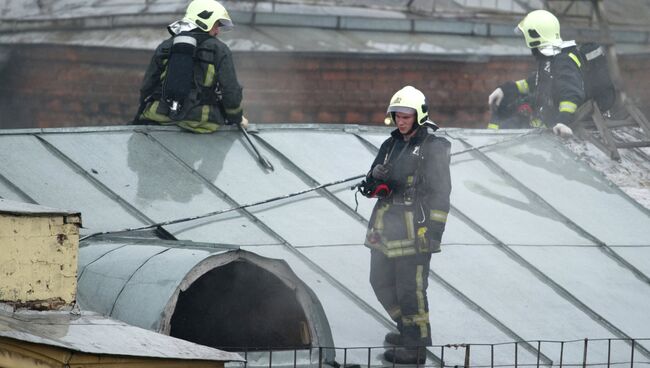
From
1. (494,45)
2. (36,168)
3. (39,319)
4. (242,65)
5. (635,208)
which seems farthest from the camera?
(494,45)

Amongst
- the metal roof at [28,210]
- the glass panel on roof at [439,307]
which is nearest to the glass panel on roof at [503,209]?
the glass panel on roof at [439,307]

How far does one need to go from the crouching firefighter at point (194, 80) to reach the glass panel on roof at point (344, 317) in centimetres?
197

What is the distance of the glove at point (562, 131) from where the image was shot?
12961 mm

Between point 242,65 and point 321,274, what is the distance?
23.2ft

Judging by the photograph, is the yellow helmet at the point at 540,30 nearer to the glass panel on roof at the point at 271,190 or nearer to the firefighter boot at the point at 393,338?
the glass panel on roof at the point at 271,190

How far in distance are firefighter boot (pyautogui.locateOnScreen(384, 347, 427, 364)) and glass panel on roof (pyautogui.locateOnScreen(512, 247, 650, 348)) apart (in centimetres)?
175

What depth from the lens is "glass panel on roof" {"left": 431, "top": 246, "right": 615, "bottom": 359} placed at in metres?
9.71

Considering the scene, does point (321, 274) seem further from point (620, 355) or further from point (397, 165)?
point (620, 355)

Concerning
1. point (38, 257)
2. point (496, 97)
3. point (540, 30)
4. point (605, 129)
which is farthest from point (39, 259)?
point (496, 97)

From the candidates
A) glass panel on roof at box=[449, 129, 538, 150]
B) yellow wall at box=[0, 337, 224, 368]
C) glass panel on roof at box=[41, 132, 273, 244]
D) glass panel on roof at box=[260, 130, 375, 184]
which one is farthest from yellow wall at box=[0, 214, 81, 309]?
glass panel on roof at box=[449, 129, 538, 150]

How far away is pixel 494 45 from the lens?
17.7 meters

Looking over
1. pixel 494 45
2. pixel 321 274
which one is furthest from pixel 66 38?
pixel 321 274

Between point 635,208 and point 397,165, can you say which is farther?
point 635,208

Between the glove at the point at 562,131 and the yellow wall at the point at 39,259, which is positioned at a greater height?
the glove at the point at 562,131
